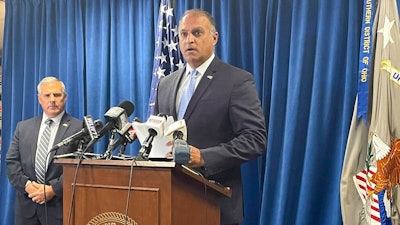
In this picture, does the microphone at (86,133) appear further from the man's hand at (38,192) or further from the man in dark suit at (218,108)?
the man's hand at (38,192)

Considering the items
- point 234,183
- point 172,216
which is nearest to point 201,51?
point 234,183

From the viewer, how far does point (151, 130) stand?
1.68 m

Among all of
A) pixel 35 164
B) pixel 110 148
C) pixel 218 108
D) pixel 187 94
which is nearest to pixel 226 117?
pixel 218 108

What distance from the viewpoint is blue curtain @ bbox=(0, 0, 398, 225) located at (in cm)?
306

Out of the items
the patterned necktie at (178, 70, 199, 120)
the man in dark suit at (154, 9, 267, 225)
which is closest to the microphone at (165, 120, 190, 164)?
the man in dark suit at (154, 9, 267, 225)

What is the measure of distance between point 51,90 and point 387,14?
7.47 ft

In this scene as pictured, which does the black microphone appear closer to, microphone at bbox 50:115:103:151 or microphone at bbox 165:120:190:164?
microphone at bbox 50:115:103:151

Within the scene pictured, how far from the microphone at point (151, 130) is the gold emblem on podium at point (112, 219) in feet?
0.68

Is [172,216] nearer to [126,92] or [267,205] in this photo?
[267,205]

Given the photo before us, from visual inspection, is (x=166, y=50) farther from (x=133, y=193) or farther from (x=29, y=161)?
(x=133, y=193)

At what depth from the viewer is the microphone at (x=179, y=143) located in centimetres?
156

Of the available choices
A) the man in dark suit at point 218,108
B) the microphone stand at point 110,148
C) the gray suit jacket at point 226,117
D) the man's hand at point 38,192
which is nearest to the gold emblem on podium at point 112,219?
the microphone stand at point 110,148

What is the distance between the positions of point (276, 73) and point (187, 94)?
1.09 meters

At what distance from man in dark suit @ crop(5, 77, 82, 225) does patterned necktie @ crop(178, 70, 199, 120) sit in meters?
1.07
